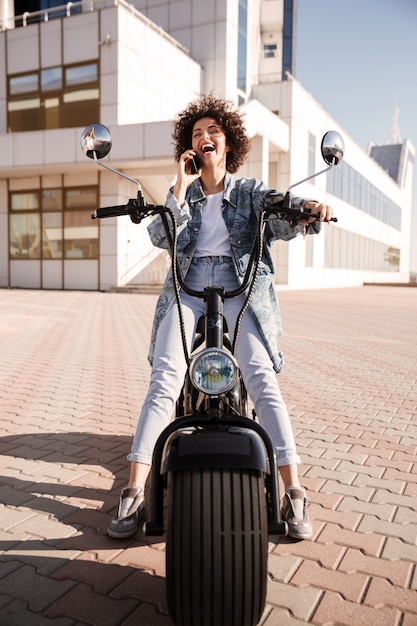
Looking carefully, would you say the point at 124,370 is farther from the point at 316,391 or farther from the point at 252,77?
the point at 252,77

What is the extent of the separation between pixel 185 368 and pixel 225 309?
0.33m

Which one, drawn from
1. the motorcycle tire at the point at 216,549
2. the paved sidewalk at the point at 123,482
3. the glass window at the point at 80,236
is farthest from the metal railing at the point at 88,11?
the motorcycle tire at the point at 216,549

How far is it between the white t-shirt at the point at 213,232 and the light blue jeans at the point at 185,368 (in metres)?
Result: 0.04

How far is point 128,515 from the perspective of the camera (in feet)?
8.64

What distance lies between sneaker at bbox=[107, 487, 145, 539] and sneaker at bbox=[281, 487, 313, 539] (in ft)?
2.15

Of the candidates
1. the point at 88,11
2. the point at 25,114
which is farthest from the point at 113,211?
the point at 25,114

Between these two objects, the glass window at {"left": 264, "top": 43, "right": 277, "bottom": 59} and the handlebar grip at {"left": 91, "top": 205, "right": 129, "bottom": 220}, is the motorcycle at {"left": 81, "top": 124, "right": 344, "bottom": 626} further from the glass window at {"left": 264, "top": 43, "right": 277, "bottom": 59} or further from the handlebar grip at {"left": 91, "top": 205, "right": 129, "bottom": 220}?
the glass window at {"left": 264, "top": 43, "right": 277, "bottom": 59}

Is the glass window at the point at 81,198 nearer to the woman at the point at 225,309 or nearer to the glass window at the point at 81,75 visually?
the glass window at the point at 81,75

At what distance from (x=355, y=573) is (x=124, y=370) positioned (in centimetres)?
468

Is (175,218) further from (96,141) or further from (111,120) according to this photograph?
(111,120)

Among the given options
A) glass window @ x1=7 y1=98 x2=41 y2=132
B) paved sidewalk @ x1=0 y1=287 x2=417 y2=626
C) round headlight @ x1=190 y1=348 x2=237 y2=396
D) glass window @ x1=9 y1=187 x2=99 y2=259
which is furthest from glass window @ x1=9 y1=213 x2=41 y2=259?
round headlight @ x1=190 y1=348 x2=237 y2=396

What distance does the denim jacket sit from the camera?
2.78 meters

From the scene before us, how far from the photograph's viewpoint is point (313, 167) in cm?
2986

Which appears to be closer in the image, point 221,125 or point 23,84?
point 221,125
